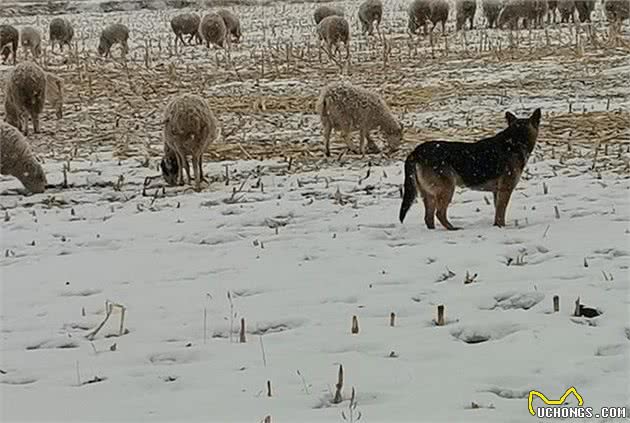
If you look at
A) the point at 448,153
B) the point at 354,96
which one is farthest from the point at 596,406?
the point at 354,96

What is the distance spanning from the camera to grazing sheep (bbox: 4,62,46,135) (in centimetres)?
1456

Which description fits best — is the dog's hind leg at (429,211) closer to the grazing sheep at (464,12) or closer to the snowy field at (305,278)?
the snowy field at (305,278)

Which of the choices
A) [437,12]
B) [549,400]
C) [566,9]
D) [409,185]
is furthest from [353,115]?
[566,9]

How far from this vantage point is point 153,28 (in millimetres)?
38781

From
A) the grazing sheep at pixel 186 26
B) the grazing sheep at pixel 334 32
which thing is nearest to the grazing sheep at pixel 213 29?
the grazing sheep at pixel 186 26

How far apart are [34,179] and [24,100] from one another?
448 centimetres

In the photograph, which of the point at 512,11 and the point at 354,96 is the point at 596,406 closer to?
the point at 354,96

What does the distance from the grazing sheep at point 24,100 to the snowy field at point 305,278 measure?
0.40 m

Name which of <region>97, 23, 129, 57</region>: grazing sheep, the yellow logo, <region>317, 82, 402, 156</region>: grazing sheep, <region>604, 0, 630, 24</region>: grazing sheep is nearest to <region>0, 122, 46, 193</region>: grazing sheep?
<region>317, 82, 402, 156</region>: grazing sheep

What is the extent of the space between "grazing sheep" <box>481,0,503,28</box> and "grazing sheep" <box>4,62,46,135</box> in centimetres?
2198

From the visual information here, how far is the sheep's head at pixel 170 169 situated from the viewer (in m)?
10.7

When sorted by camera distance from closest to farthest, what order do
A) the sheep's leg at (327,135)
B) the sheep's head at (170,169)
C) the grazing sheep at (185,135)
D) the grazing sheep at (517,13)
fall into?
1. the grazing sheep at (185,135)
2. the sheep's head at (170,169)
3. the sheep's leg at (327,135)
4. the grazing sheep at (517,13)

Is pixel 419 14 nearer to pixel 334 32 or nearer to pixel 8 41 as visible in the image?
pixel 334 32

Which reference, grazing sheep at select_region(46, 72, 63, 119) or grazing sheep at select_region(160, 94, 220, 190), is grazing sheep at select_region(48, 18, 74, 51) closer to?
grazing sheep at select_region(46, 72, 63, 119)
